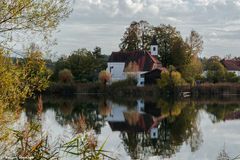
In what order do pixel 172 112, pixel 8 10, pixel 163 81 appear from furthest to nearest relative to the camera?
1. pixel 163 81
2. pixel 172 112
3. pixel 8 10

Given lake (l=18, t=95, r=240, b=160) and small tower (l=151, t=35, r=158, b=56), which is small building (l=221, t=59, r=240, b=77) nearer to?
small tower (l=151, t=35, r=158, b=56)

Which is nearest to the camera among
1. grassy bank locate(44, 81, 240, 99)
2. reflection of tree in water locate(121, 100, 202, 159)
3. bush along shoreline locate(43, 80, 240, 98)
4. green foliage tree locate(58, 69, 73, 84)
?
reflection of tree in water locate(121, 100, 202, 159)

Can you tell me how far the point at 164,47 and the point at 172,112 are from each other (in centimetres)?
3208

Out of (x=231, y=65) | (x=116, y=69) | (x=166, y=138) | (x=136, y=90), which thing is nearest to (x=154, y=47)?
(x=116, y=69)

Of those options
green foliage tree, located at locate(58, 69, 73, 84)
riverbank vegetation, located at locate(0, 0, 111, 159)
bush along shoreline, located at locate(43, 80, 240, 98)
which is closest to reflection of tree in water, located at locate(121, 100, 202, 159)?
riverbank vegetation, located at locate(0, 0, 111, 159)

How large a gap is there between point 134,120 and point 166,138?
729 centimetres

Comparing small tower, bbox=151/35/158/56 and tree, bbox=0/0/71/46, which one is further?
small tower, bbox=151/35/158/56

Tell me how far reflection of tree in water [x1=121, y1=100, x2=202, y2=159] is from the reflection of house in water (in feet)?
1.55

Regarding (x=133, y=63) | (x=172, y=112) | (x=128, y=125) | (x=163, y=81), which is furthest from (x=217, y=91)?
(x=128, y=125)

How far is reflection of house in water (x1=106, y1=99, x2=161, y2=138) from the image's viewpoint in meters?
23.3

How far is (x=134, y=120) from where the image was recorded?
89.9 feet

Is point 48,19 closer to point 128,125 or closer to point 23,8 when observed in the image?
point 23,8

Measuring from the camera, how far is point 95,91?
53.6 metres

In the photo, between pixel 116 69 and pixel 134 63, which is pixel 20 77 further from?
pixel 116 69
